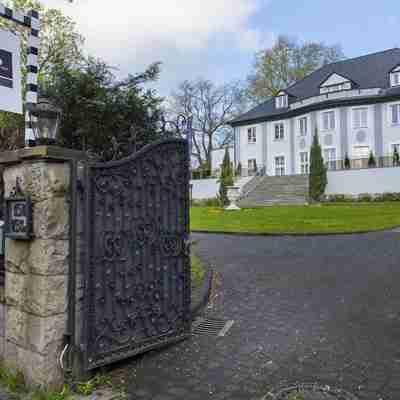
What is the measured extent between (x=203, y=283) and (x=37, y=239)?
288 cm

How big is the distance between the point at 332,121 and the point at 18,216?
3114cm

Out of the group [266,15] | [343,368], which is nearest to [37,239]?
[343,368]

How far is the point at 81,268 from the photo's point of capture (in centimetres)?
312

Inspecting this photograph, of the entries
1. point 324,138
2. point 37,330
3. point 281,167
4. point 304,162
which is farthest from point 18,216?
point 281,167

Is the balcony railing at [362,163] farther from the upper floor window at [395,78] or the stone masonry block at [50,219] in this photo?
the stone masonry block at [50,219]

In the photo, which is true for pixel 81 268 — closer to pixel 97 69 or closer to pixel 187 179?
pixel 187 179

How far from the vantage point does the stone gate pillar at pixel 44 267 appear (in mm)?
2949

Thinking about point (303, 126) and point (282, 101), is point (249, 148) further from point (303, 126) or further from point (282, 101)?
point (303, 126)

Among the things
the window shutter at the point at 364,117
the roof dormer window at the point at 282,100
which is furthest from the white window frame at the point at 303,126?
the window shutter at the point at 364,117

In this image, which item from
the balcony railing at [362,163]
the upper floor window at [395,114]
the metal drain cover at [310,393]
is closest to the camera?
the metal drain cover at [310,393]

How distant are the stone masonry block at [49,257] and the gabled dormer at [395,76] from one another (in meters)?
32.5

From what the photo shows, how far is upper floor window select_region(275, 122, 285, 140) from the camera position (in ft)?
113

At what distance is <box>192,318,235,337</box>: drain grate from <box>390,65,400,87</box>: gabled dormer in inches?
1223

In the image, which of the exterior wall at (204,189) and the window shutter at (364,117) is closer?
the window shutter at (364,117)
